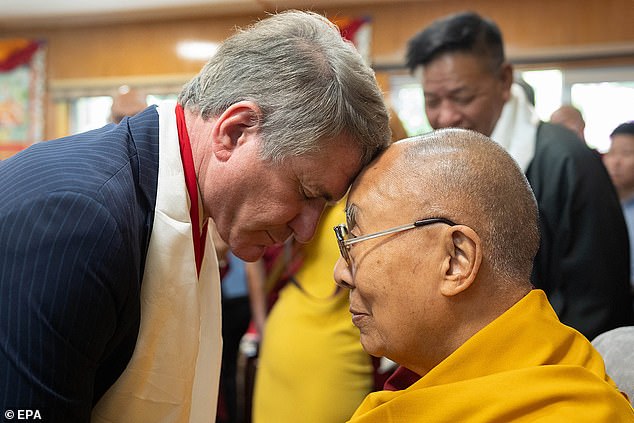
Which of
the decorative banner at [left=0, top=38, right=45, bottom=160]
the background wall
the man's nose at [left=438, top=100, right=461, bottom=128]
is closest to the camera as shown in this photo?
the man's nose at [left=438, top=100, right=461, bottom=128]

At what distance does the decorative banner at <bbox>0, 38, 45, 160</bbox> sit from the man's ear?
279 inches

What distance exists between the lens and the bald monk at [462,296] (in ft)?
3.50

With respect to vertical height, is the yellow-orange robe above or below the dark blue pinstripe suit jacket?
below

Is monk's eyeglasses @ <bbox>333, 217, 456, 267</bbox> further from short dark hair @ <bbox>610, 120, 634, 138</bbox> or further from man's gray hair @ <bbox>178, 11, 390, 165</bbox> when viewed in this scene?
short dark hair @ <bbox>610, 120, 634, 138</bbox>

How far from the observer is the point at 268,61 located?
Result: 3.98ft

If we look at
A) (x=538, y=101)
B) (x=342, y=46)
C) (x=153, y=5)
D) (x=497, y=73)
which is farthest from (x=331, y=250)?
(x=153, y=5)

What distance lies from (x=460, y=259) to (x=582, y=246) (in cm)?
88

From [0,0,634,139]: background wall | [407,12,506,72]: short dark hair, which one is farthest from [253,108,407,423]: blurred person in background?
[0,0,634,139]: background wall

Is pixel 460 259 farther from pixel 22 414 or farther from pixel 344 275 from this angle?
pixel 22 414

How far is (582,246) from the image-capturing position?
1909mm

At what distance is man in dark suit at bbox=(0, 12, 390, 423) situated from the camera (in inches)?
39.5

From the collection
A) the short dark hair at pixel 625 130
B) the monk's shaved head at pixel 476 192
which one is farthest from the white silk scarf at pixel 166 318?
the short dark hair at pixel 625 130

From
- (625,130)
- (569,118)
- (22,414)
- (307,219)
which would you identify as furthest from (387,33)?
(22,414)

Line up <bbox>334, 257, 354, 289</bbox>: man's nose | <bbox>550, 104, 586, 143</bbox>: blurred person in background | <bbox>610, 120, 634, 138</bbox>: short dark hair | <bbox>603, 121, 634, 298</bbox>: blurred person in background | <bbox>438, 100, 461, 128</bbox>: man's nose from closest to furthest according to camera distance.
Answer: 1. <bbox>334, 257, 354, 289</bbox>: man's nose
2. <bbox>438, 100, 461, 128</bbox>: man's nose
3. <bbox>603, 121, 634, 298</bbox>: blurred person in background
4. <bbox>610, 120, 634, 138</bbox>: short dark hair
5. <bbox>550, 104, 586, 143</bbox>: blurred person in background
